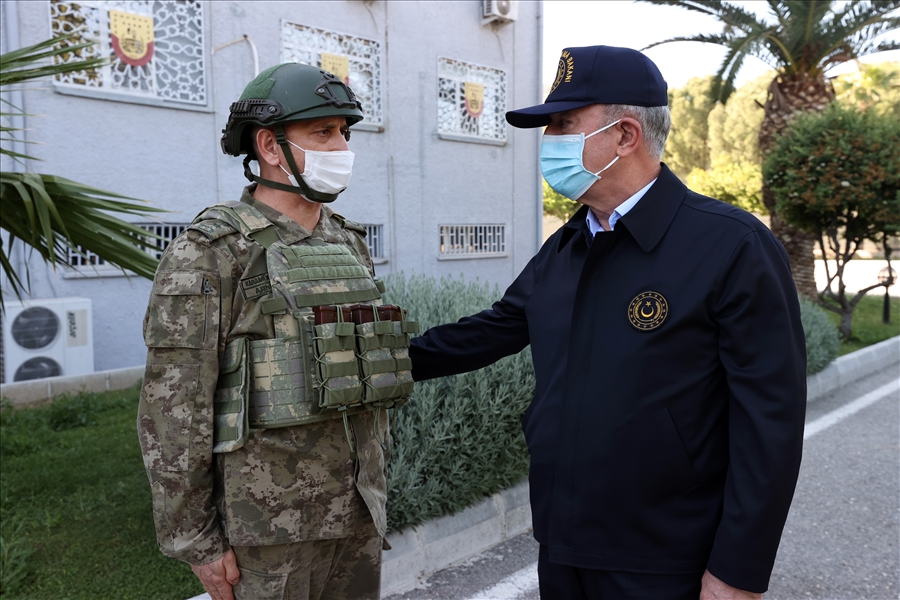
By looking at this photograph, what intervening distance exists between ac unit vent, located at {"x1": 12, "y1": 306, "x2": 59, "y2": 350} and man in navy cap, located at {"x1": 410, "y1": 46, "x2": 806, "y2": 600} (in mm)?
6239

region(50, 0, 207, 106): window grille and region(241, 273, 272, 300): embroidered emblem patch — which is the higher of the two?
region(50, 0, 207, 106): window grille

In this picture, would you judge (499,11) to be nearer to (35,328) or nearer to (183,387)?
(35,328)

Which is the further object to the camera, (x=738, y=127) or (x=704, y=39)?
(x=738, y=127)

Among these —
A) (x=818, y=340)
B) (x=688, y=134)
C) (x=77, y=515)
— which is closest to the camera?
(x=77, y=515)

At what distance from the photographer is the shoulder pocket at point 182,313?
1797 millimetres

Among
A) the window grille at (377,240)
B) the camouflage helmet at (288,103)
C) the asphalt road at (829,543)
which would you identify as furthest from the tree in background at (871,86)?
the camouflage helmet at (288,103)

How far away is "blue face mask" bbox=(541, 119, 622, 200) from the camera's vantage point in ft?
6.55

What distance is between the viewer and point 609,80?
189 cm

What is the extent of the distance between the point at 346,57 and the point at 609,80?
362 inches

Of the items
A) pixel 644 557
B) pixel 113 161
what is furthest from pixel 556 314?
pixel 113 161

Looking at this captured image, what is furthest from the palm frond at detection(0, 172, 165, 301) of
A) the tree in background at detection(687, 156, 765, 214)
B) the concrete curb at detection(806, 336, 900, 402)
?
the tree in background at detection(687, 156, 765, 214)

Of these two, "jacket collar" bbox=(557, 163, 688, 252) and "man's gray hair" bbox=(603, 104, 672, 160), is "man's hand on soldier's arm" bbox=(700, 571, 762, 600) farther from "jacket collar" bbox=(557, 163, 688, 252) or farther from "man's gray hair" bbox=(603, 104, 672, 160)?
"man's gray hair" bbox=(603, 104, 672, 160)

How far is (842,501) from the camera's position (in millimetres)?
4699

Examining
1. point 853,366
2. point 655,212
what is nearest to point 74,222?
point 655,212
